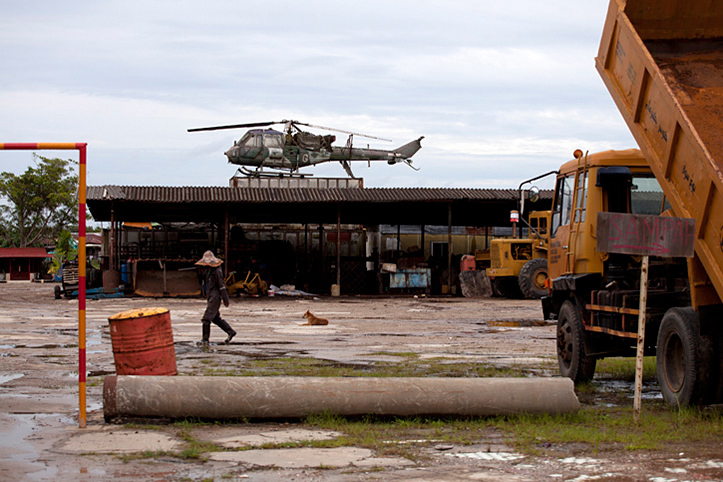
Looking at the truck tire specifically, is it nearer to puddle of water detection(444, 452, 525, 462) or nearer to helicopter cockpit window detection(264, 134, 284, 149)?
helicopter cockpit window detection(264, 134, 284, 149)

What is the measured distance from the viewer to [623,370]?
11.4 metres

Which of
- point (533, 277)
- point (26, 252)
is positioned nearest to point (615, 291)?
point (533, 277)

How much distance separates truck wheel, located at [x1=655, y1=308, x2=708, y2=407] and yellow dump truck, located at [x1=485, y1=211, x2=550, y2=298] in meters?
20.4

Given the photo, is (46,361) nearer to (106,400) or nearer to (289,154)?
(106,400)

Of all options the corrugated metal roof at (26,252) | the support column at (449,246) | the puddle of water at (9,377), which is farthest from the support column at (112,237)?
the corrugated metal roof at (26,252)

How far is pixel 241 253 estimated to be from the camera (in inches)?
1428

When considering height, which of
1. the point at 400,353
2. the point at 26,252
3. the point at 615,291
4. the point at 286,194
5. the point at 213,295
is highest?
the point at 286,194

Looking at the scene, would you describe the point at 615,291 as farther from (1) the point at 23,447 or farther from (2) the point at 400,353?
(1) the point at 23,447

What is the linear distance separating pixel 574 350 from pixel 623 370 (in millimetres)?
2079

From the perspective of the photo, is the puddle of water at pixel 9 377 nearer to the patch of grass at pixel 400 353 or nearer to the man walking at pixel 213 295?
the man walking at pixel 213 295

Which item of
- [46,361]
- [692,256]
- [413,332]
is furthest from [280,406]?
[413,332]

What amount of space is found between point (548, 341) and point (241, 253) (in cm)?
2244

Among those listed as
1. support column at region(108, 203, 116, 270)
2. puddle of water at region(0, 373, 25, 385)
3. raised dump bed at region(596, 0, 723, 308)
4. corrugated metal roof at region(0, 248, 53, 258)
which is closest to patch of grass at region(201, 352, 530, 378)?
puddle of water at region(0, 373, 25, 385)

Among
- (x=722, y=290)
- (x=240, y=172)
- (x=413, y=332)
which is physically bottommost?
(x=413, y=332)
